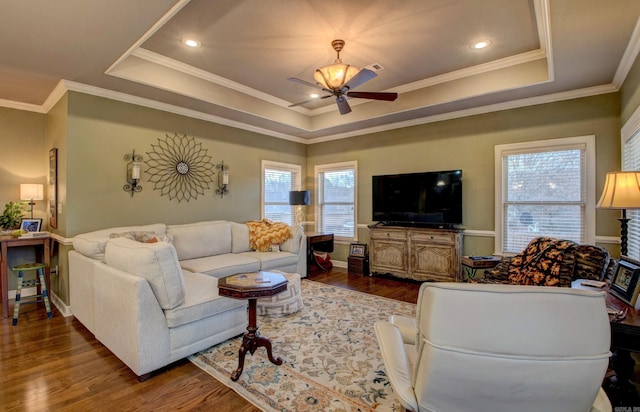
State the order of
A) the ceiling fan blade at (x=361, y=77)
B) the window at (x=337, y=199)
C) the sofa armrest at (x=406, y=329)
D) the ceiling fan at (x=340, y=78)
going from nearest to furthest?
the sofa armrest at (x=406, y=329), the ceiling fan blade at (x=361, y=77), the ceiling fan at (x=340, y=78), the window at (x=337, y=199)

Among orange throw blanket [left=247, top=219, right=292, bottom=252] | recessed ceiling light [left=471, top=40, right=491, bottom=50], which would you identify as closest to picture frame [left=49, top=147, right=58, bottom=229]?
orange throw blanket [left=247, top=219, right=292, bottom=252]

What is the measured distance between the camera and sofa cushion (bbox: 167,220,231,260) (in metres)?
4.23

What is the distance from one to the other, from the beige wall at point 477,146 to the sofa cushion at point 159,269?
411 centimetres

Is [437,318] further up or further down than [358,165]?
further down

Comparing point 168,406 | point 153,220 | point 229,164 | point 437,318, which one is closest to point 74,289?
point 153,220

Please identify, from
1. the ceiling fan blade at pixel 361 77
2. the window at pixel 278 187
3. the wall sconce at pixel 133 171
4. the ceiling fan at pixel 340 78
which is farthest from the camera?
the window at pixel 278 187

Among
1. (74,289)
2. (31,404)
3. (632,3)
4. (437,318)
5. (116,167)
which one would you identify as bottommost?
(31,404)

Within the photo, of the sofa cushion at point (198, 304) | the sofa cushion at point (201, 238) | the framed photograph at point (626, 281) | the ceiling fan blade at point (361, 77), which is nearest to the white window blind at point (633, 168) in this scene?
the framed photograph at point (626, 281)

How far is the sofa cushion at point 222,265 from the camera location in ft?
12.5

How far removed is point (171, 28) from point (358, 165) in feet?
12.8

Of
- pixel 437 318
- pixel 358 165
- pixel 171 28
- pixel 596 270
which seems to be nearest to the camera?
pixel 437 318

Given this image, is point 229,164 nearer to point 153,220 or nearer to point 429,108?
point 153,220

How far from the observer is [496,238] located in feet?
14.9

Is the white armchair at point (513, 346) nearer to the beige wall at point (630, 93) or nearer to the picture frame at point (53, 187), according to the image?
the beige wall at point (630, 93)
